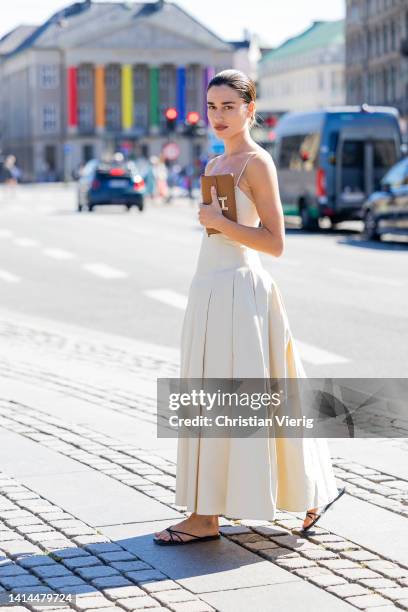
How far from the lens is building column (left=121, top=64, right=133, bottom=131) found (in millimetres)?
134750

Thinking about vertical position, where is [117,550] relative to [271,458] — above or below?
below

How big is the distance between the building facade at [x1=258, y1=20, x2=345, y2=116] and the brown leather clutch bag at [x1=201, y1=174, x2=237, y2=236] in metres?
139

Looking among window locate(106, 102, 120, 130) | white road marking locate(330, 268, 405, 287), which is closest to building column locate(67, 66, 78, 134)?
window locate(106, 102, 120, 130)

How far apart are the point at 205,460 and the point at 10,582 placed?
33.7 inches

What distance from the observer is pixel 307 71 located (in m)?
154

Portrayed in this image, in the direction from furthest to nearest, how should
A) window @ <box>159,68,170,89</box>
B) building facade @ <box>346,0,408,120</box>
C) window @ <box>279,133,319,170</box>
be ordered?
window @ <box>159,68,170,89</box>
building facade @ <box>346,0,408,120</box>
window @ <box>279,133,319,170</box>

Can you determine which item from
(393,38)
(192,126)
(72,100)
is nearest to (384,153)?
(192,126)

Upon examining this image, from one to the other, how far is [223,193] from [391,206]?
71.5 ft

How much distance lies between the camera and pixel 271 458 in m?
5.29

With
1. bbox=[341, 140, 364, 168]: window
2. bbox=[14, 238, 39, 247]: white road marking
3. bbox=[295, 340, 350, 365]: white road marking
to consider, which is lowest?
bbox=[14, 238, 39, 247]: white road marking

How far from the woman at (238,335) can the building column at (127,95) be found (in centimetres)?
13028

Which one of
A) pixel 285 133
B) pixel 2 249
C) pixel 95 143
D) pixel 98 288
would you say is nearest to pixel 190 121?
pixel 285 133

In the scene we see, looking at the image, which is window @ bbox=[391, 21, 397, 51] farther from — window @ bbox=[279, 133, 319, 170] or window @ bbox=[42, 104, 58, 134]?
window @ bbox=[279, 133, 319, 170]

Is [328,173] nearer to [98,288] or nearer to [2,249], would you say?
[2,249]
